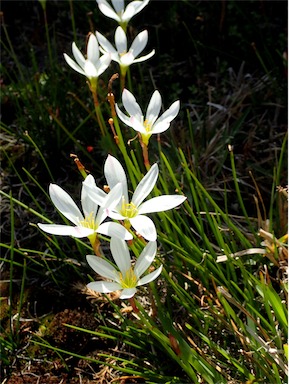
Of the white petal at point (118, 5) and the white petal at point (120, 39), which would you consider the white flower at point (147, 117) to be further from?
the white petal at point (118, 5)

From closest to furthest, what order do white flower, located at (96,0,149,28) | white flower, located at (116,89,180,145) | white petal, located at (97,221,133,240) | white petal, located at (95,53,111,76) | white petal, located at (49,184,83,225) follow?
white petal, located at (97,221,133,240) → white petal, located at (49,184,83,225) → white flower, located at (116,89,180,145) → white petal, located at (95,53,111,76) → white flower, located at (96,0,149,28)

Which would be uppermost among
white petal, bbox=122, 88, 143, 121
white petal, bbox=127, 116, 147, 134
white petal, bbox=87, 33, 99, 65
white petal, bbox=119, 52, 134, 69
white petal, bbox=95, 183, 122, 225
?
white petal, bbox=87, 33, 99, 65

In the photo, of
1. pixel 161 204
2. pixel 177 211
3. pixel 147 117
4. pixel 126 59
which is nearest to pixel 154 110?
pixel 147 117

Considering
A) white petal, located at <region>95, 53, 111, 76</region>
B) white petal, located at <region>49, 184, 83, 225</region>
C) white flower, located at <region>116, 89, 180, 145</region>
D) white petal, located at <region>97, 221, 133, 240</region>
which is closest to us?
white petal, located at <region>97, 221, 133, 240</region>

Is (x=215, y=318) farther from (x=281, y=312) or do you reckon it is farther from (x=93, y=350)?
(x=93, y=350)

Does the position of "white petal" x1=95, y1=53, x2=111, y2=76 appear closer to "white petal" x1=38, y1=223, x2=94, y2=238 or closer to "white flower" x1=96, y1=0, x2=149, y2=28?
"white flower" x1=96, y1=0, x2=149, y2=28

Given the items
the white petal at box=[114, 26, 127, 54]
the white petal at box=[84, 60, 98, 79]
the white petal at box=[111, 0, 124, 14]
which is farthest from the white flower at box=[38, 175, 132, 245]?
the white petal at box=[111, 0, 124, 14]

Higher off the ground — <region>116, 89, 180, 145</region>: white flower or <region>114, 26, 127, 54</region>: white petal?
<region>114, 26, 127, 54</region>: white petal
